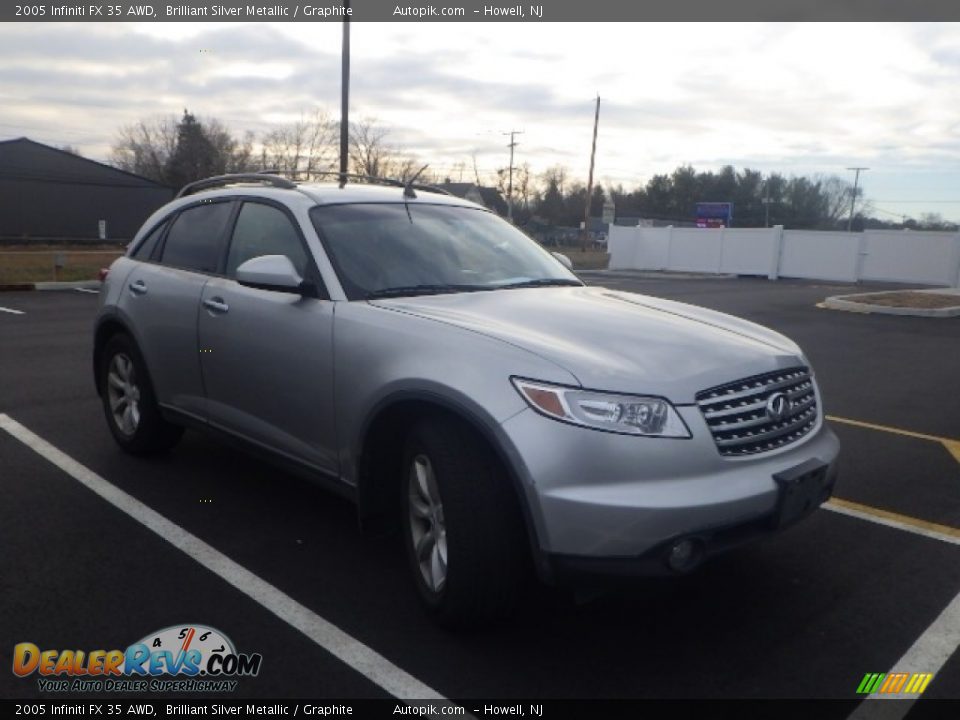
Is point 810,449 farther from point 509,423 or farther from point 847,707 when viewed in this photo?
point 509,423

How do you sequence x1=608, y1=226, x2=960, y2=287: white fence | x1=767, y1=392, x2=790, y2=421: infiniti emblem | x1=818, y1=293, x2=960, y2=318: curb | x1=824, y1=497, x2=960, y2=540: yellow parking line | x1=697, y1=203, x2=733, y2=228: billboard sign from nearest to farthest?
x1=767, y1=392, x2=790, y2=421: infiniti emblem < x1=824, y1=497, x2=960, y2=540: yellow parking line < x1=818, y1=293, x2=960, y2=318: curb < x1=608, y1=226, x2=960, y2=287: white fence < x1=697, y1=203, x2=733, y2=228: billboard sign

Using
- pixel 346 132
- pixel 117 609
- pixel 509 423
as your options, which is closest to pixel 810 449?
pixel 509 423

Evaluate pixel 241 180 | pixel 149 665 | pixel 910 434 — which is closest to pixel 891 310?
pixel 910 434

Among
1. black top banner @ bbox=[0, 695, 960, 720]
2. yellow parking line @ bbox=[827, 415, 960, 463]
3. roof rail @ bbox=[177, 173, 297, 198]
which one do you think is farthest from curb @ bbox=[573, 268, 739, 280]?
black top banner @ bbox=[0, 695, 960, 720]

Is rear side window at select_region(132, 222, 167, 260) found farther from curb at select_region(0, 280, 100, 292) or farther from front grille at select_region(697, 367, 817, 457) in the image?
curb at select_region(0, 280, 100, 292)

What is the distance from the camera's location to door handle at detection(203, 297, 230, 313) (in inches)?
181

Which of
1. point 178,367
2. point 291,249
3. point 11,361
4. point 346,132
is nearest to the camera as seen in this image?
point 291,249

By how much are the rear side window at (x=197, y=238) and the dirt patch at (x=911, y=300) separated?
53.9ft

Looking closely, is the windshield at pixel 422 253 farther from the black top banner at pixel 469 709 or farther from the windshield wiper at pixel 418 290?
the black top banner at pixel 469 709

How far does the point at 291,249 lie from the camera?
4.40m

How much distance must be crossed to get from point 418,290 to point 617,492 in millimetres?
1579

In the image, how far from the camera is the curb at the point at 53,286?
61.9 feet

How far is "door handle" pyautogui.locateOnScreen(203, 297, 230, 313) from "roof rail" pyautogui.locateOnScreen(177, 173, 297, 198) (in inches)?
27.8

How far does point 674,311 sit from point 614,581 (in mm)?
1643
